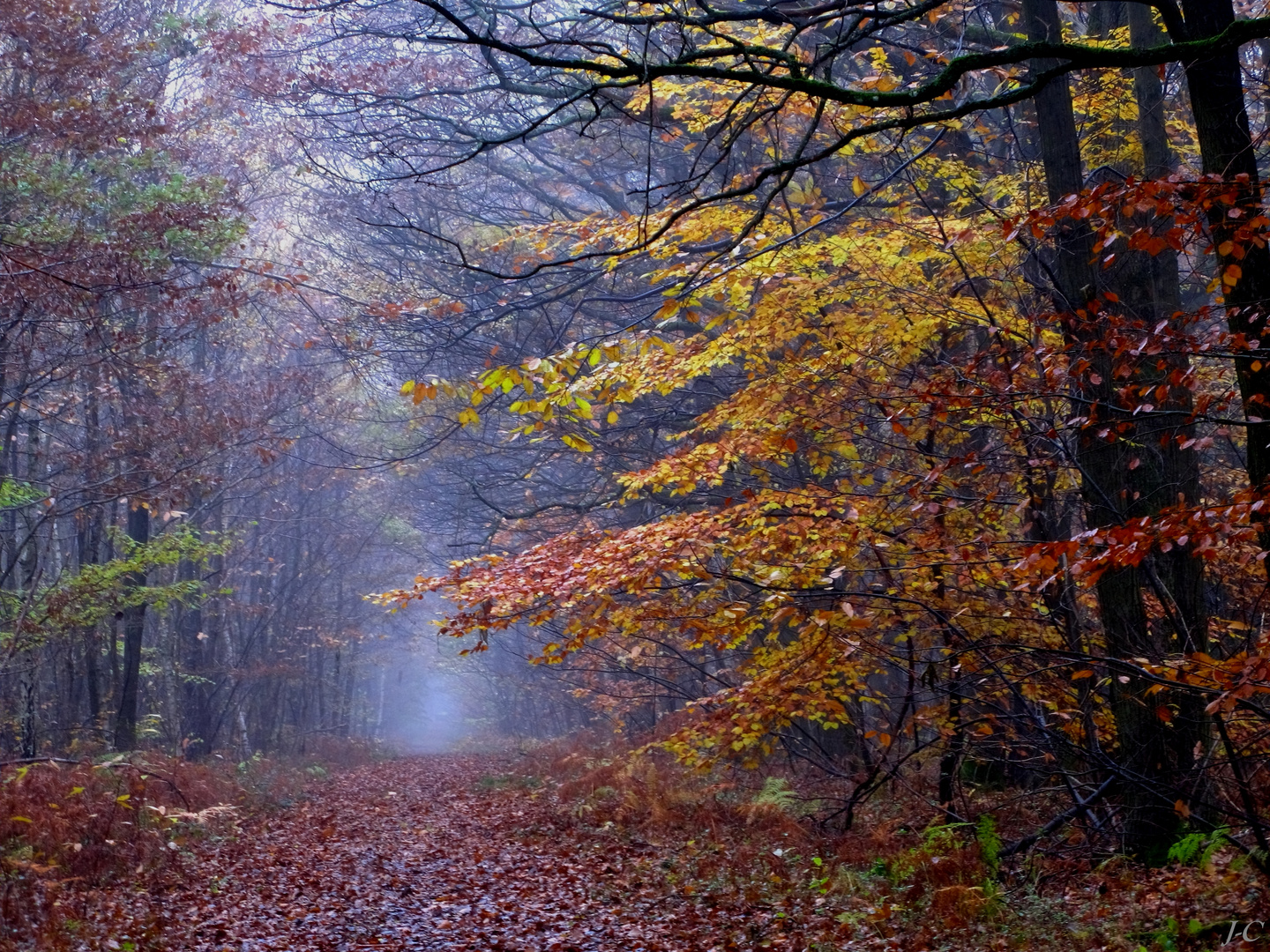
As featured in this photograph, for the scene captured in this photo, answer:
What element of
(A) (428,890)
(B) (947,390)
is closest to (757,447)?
(B) (947,390)

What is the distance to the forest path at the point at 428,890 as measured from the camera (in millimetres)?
7629

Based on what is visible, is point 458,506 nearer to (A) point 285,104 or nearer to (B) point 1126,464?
(A) point 285,104

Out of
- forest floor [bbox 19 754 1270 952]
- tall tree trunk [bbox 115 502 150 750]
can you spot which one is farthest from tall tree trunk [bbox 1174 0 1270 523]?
tall tree trunk [bbox 115 502 150 750]

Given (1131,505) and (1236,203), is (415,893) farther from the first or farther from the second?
(1236,203)

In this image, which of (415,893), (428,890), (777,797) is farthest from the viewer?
(777,797)

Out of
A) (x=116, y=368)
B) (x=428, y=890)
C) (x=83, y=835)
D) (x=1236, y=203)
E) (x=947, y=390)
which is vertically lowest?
(x=428, y=890)

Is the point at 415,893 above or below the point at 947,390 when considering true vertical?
below

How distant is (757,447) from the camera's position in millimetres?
10281

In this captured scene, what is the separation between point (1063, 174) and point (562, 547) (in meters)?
6.02

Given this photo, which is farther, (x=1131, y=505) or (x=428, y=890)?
(x=428, y=890)

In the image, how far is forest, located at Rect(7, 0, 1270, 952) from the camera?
6.20m

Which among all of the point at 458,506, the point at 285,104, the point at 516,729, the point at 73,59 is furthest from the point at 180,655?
the point at 516,729

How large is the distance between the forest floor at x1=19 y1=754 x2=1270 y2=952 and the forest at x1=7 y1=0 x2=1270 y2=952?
67 millimetres

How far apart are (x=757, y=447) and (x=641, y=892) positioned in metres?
4.46
